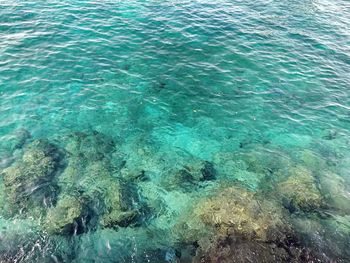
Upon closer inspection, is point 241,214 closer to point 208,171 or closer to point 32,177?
point 208,171

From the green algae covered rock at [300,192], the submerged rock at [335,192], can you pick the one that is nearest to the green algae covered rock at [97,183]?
the green algae covered rock at [300,192]

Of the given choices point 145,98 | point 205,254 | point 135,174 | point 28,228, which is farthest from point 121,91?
point 205,254

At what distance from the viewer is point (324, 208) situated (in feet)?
59.5

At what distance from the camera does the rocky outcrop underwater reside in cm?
1575

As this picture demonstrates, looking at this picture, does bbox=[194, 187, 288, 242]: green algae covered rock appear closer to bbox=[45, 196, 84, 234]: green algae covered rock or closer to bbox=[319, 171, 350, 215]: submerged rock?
bbox=[319, 171, 350, 215]: submerged rock

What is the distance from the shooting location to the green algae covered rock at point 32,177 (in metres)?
17.8

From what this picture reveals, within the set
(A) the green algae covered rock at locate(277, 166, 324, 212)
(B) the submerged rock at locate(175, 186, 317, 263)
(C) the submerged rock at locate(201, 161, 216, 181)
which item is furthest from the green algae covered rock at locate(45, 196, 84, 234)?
(A) the green algae covered rock at locate(277, 166, 324, 212)

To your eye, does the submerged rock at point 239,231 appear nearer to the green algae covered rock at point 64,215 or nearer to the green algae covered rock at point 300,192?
the green algae covered rock at point 300,192

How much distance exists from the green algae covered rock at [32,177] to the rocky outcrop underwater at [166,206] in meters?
0.06

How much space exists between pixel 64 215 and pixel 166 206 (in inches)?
219

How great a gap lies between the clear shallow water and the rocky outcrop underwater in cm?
8

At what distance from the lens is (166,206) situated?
1798 centimetres

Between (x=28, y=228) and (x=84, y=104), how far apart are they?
36.6 feet

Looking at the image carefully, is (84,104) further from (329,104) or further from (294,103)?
(329,104)
